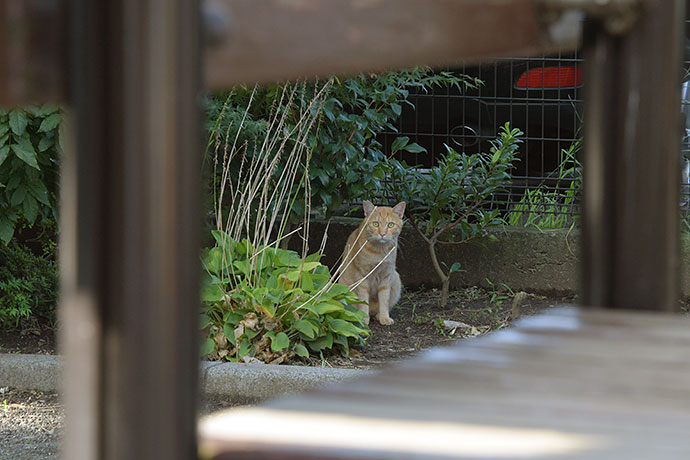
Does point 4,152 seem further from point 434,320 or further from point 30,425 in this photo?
point 434,320

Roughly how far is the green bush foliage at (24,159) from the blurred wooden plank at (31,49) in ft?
8.63

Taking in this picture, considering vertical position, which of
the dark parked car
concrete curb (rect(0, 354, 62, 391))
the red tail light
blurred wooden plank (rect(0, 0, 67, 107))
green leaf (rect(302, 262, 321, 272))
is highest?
the red tail light

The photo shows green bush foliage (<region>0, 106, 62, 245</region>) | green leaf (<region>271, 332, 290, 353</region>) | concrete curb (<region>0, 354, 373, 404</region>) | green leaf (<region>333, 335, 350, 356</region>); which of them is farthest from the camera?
green leaf (<region>333, 335, 350, 356</region>)

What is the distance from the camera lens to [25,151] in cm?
289

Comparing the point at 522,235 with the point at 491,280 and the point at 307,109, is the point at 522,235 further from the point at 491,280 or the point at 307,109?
the point at 307,109

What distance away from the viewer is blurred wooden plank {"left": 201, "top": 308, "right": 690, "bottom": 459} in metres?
0.35

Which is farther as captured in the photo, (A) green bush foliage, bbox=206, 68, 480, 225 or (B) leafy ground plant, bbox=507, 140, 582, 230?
(B) leafy ground plant, bbox=507, 140, 582, 230

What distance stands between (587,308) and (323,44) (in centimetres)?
30

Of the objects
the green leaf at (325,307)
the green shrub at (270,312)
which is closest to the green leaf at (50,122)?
the green shrub at (270,312)

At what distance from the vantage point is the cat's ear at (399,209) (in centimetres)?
416

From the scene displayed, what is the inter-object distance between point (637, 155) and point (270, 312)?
2597 mm

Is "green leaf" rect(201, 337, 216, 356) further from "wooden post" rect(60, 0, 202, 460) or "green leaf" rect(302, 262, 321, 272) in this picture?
"wooden post" rect(60, 0, 202, 460)

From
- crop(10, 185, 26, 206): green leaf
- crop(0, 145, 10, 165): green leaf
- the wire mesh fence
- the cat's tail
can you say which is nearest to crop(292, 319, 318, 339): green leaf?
the cat's tail

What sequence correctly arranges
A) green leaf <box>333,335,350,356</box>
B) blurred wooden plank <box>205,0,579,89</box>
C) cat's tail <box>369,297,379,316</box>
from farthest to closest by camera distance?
cat's tail <box>369,297,379,316</box> → green leaf <box>333,335,350,356</box> → blurred wooden plank <box>205,0,579,89</box>
